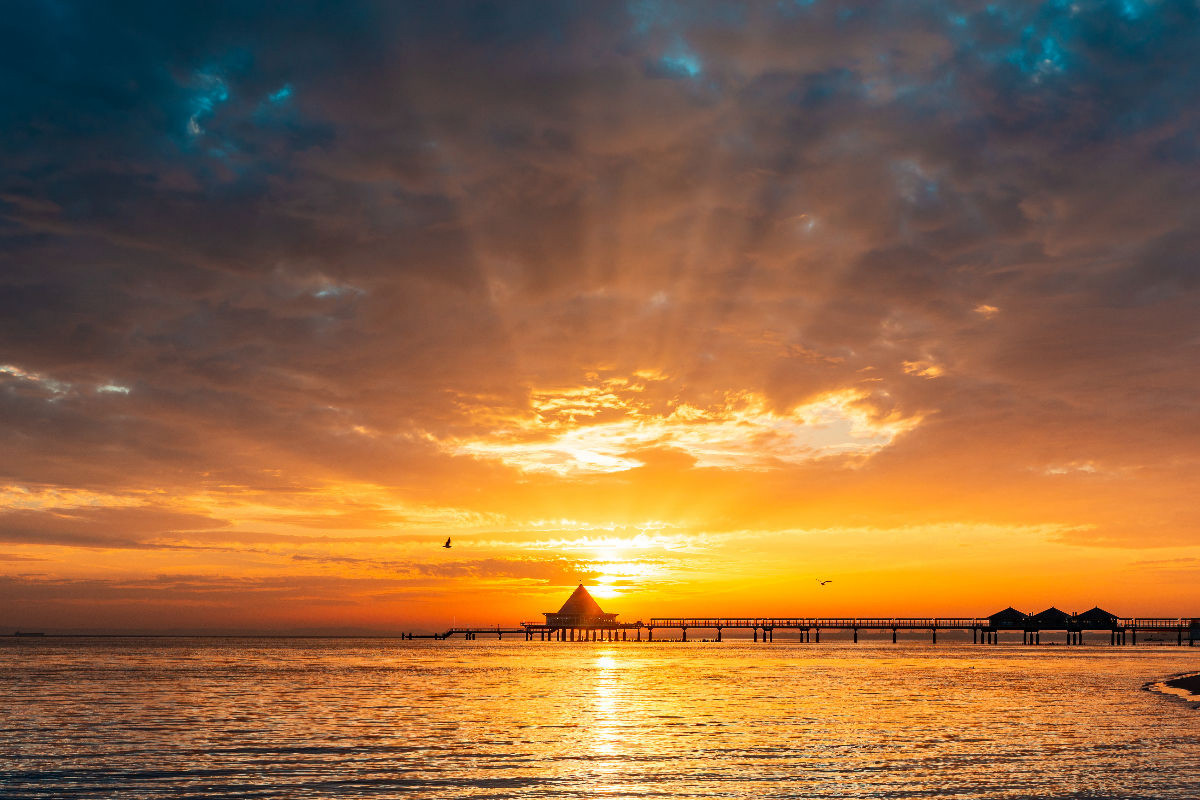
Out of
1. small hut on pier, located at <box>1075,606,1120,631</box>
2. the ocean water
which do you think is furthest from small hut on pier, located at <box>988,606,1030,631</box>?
the ocean water

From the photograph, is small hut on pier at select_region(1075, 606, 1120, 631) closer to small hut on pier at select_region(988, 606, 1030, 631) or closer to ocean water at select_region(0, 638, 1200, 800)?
small hut on pier at select_region(988, 606, 1030, 631)

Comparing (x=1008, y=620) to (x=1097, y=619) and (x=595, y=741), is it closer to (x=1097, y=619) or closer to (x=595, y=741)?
(x=1097, y=619)

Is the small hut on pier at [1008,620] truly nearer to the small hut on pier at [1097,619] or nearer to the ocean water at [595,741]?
the small hut on pier at [1097,619]

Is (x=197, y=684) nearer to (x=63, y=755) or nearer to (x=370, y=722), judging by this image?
(x=370, y=722)

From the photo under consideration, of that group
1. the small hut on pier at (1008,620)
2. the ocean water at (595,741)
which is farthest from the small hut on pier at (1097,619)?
the ocean water at (595,741)

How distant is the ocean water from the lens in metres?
27.7

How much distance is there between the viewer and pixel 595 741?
36.8 m

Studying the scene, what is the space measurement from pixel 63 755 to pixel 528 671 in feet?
198

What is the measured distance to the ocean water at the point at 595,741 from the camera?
27.7 m

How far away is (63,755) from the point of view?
33.2 metres

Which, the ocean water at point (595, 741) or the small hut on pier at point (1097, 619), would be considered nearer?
the ocean water at point (595, 741)

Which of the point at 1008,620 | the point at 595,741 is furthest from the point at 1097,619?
the point at 595,741

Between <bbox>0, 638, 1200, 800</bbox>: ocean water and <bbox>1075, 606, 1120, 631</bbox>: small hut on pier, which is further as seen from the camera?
<bbox>1075, 606, 1120, 631</bbox>: small hut on pier

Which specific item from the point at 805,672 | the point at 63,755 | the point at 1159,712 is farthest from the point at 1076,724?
the point at 805,672
